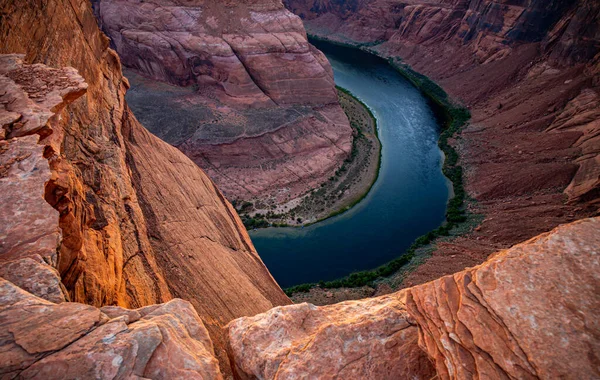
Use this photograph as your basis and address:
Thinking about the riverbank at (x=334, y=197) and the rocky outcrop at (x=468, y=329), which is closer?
the rocky outcrop at (x=468, y=329)

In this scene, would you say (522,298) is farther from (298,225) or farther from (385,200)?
(385,200)

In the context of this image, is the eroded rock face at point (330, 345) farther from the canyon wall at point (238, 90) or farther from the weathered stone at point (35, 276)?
the canyon wall at point (238, 90)

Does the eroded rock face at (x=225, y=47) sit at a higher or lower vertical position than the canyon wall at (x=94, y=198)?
higher

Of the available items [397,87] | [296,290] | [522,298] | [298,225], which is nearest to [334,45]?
[397,87]

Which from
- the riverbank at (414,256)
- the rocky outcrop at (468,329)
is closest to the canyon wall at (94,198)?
the rocky outcrop at (468,329)

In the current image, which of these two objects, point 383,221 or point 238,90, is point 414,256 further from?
point 238,90

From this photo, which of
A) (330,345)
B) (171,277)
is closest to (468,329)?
(330,345)
